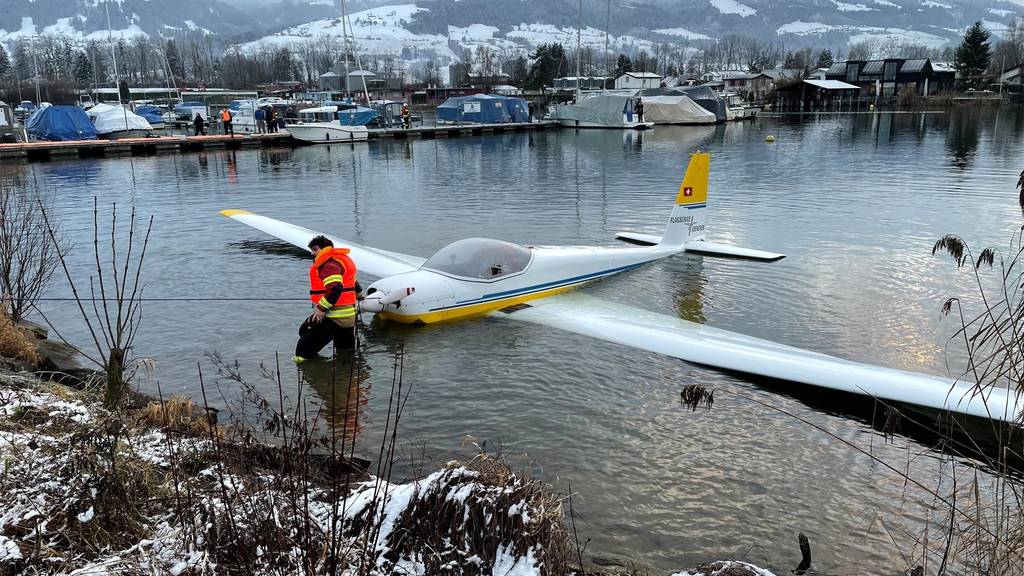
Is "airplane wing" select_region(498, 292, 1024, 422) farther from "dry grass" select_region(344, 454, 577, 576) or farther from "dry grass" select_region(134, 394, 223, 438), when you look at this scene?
"dry grass" select_region(134, 394, 223, 438)

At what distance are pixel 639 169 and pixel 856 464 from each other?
33.4 metres

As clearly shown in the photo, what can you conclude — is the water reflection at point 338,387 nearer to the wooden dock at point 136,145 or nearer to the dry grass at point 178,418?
the dry grass at point 178,418

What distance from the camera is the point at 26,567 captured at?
14.3ft

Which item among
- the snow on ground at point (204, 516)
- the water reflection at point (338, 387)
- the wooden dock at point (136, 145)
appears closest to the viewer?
the snow on ground at point (204, 516)

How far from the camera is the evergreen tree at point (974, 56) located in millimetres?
126875

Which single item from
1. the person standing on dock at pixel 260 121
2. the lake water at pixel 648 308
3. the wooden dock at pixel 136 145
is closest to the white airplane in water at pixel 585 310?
the lake water at pixel 648 308

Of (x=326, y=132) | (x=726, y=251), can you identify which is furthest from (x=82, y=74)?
(x=726, y=251)

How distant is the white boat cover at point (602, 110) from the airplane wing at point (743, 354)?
62382 mm

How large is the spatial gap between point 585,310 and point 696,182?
6.03 meters

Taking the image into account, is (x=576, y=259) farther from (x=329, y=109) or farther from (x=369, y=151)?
(x=329, y=109)

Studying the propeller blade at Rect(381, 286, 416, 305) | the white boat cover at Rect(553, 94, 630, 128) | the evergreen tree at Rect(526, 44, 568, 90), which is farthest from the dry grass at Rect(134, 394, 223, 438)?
the evergreen tree at Rect(526, 44, 568, 90)

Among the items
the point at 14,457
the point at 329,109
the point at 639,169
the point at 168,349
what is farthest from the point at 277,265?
the point at 329,109

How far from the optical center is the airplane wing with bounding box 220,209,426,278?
1629 centimetres

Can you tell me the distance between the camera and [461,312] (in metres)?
13.4
